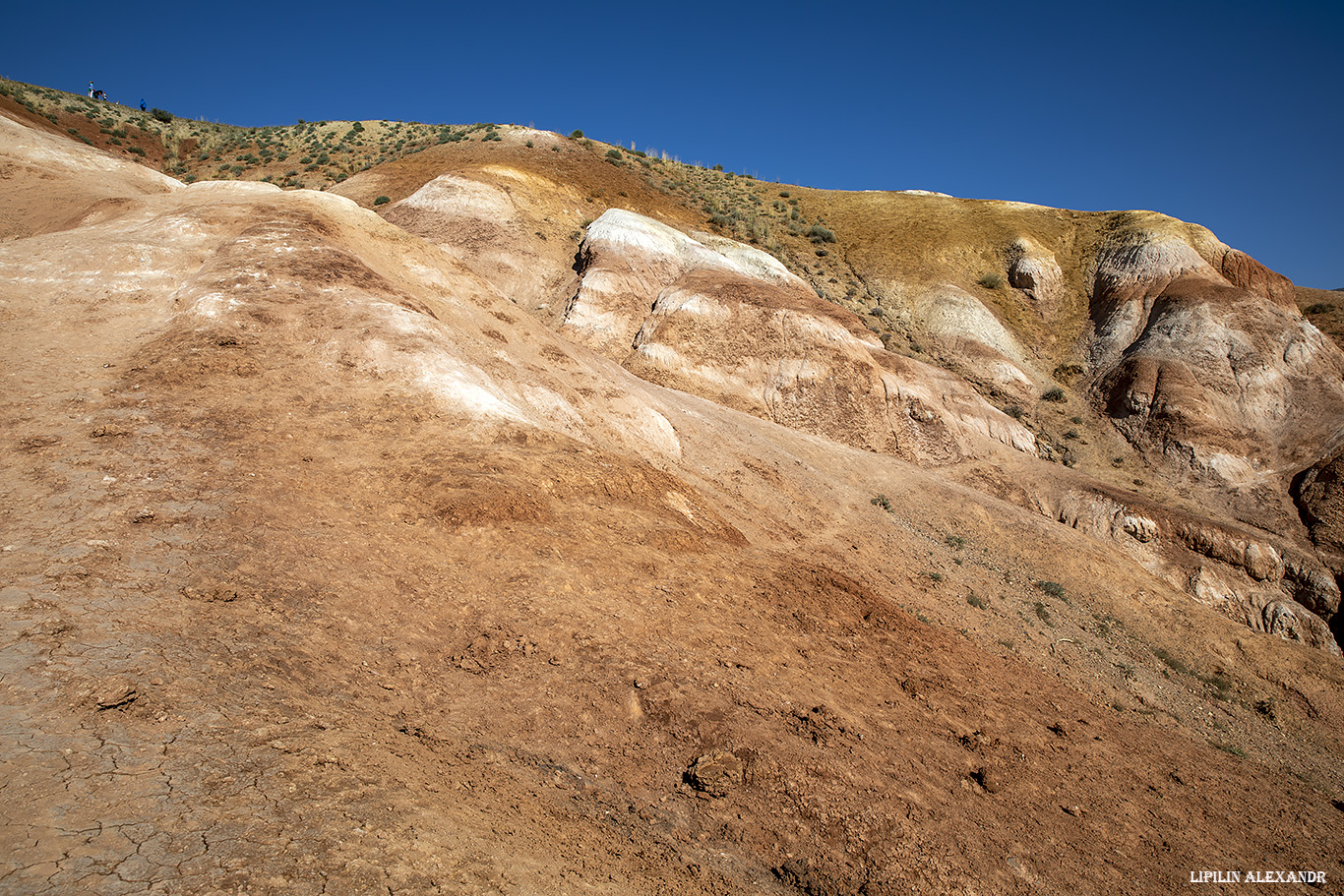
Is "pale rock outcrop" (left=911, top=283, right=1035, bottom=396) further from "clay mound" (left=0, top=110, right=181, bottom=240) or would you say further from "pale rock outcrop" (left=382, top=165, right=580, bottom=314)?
"clay mound" (left=0, top=110, right=181, bottom=240)

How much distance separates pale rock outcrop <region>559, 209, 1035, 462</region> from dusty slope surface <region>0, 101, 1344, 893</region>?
314 inches

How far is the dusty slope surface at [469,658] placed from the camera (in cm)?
443

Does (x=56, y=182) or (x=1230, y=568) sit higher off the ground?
(x=56, y=182)

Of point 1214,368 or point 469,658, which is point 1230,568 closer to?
point 1214,368

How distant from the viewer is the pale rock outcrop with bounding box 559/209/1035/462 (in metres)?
24.4

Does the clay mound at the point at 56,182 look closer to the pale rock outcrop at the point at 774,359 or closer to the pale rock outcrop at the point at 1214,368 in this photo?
the pale rock outcrop at the point at 774,359

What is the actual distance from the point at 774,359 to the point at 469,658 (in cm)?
1998

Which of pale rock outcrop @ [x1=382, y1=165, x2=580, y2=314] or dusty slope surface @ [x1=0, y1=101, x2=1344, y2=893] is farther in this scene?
pale rock outcrop @ [x1=382, y1=165, x2=580, y2=314]

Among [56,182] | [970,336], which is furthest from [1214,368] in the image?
[56,182]

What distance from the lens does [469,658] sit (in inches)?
277

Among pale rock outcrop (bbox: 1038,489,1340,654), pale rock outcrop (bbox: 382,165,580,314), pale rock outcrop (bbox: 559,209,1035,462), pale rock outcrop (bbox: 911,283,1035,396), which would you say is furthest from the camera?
pale rock outcrop (bbox: 911,283,1035,396)

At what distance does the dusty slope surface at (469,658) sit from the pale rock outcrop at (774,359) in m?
7.98

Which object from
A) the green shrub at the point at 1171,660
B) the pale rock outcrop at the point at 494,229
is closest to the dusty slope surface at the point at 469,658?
the green shrub at the point at 1171,660

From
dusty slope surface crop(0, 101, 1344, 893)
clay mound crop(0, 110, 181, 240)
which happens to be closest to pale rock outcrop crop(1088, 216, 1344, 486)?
dusty slope surface crop(0, 101, 1344, 893)
